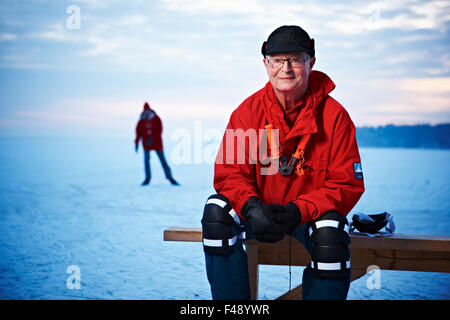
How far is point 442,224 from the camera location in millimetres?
4523

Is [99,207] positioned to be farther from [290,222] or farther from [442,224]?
[290,222]

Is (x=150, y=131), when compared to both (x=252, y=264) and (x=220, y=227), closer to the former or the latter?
(x=252, y=264)

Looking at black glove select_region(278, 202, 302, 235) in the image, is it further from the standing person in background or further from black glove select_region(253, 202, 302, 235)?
the standing person in background

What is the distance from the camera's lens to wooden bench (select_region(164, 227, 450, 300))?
212cm

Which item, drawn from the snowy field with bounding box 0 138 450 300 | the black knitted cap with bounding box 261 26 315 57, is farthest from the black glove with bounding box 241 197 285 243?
the snowy field with bounding box 0 138 450 300

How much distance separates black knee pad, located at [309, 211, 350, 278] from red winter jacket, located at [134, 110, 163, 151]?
6224mm

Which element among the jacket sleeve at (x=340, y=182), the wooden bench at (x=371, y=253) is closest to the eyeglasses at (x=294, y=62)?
the jacket sleeve at (x=340, y=182)

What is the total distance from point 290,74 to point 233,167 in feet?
1.52

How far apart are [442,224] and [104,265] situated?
3.27 meters

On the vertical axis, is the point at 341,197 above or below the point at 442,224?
above

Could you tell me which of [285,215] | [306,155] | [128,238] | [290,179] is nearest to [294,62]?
[306,155]

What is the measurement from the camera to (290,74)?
1.93 m
